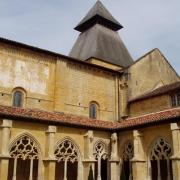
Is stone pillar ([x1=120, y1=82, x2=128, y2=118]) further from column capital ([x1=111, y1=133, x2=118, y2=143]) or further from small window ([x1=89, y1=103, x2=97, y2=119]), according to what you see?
column capital ([x1=111, y1=133, x2=118, y2=143])

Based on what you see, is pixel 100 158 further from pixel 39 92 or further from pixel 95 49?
pixel 95 49

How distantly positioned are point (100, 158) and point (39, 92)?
622 centimetres

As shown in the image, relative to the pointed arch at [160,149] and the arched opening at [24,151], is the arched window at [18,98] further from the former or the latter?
the pointed arch at [160,149]

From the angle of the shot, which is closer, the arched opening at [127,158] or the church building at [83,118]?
the church building at [83,118]

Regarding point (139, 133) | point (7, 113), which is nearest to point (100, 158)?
point (139, 133)

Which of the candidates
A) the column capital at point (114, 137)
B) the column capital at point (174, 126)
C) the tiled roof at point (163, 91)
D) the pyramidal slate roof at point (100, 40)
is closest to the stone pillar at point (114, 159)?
the column capital at point (114, 137)

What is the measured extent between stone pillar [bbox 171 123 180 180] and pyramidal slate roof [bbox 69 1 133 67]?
12.6 metres

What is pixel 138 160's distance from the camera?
17.1 meters

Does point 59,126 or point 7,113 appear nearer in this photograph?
point 7,113

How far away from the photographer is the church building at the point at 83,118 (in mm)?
16062

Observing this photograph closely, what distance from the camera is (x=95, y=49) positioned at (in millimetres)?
27172

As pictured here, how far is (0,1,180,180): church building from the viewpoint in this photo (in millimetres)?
16062

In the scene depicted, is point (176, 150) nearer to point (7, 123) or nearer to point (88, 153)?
point (88, 153)

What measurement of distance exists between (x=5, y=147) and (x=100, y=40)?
16.7 metres
